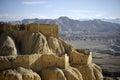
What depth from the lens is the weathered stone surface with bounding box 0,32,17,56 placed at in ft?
147

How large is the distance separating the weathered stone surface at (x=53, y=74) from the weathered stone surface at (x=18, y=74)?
201 cm

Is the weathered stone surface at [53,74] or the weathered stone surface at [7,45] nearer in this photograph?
the weathered stone surface at [53,74]

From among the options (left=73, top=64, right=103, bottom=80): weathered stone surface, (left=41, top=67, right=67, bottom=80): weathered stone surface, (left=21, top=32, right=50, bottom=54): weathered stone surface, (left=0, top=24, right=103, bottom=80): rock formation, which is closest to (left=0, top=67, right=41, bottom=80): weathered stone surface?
(left=0, top=24, right=103, bottom=80): rock formation

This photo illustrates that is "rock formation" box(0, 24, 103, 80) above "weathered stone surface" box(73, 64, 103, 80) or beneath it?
above

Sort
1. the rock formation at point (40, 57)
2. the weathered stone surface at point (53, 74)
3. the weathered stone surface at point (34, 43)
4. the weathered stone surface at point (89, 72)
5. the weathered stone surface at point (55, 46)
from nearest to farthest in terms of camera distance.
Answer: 1. the rock formation at point (40, 57)
2. the weathered stone surface at point (53, 74)
3. the weathered stone surface at point (89, 72)
4. the weathered stone surface at point (34, 43)
5. the weathered stone surface at point (55, 46)

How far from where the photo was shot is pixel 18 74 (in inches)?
1531

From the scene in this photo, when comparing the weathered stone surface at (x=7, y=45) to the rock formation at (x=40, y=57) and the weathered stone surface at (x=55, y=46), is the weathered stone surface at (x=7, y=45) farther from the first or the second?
the weathered stone surface at (x=55, y=46)

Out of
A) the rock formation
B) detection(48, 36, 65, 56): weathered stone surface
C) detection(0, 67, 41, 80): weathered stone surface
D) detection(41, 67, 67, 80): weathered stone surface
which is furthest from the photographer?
detection(48, 36, 65, 56): weathered stone surface

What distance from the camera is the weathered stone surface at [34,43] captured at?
46.8m

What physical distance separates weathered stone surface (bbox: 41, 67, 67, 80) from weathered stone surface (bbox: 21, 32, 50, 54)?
16.9ft

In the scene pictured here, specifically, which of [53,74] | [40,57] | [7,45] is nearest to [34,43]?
[7,45]

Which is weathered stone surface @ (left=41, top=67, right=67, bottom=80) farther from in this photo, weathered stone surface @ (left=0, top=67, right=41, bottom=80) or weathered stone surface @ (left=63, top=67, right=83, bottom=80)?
weathered stone surface @ (left=0, top=67, right=41, bottom=80)

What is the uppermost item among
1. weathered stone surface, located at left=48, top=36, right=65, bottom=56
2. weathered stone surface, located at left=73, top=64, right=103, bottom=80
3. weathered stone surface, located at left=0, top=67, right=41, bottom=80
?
weathered stone surface, located at left=48, top=36, right=65, bottom=56

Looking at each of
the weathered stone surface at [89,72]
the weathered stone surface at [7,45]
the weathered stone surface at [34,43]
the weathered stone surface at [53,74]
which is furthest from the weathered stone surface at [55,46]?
the weathered stone surface at [53,74]
